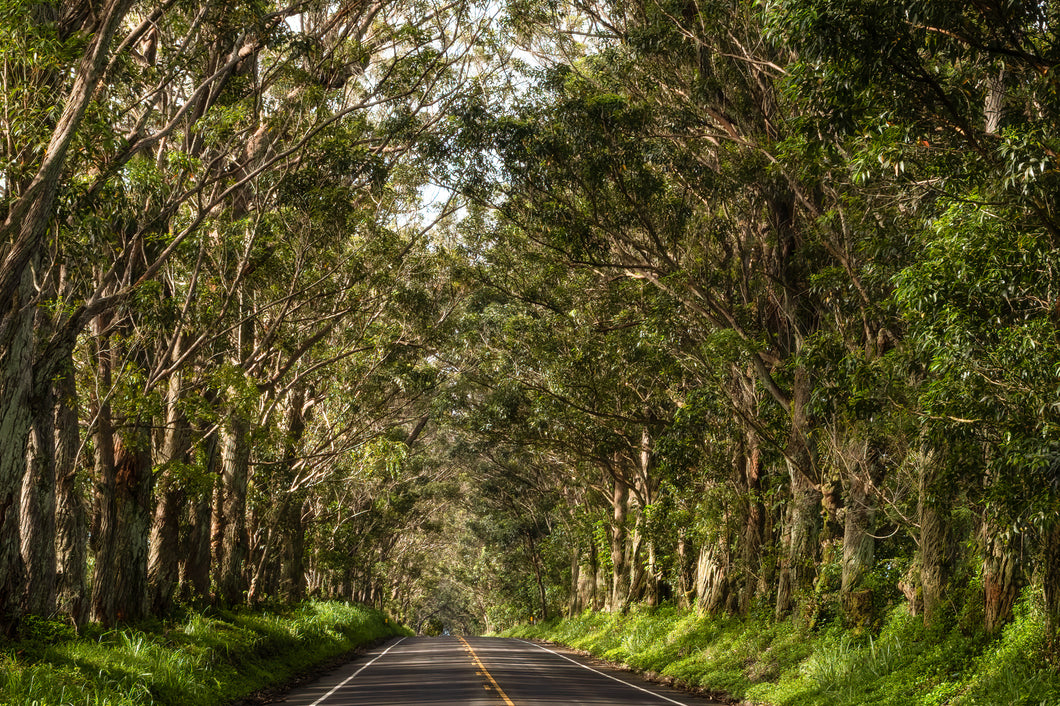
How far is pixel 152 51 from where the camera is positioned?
1738cm

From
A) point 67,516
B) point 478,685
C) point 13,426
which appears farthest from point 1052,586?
point 67,516

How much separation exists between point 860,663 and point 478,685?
665 centimetres

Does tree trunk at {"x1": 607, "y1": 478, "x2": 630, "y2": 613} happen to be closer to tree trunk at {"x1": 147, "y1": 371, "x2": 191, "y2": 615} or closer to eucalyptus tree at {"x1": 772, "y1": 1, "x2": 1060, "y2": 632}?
tree trunk at {"x1": 147, "y1": 371, "x2": 191, "y2": 615}

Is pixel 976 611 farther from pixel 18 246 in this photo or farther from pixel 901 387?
pixel 18 246

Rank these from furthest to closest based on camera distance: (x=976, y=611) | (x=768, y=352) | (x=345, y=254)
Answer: (x=345, y=254)
(x=768, y=352)
(x=976, y=611)

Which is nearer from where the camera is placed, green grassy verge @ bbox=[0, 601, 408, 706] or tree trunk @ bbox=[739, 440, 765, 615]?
green grassy verge @ bbox=[0, 601, 408, 706]

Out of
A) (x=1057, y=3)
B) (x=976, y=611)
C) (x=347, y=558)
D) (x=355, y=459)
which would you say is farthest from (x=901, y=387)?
(x=347, y=558)

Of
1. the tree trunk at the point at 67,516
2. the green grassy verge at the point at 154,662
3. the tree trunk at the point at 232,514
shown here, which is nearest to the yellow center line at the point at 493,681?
the green grassy verge at the point at 154,662

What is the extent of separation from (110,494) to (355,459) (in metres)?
11.2

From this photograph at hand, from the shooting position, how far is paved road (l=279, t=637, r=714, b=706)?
49.8 ft

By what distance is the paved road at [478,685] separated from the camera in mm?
15180

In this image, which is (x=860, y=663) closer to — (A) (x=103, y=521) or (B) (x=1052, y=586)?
(B) (x=1052, y=586)

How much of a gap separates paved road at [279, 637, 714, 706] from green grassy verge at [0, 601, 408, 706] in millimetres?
1185

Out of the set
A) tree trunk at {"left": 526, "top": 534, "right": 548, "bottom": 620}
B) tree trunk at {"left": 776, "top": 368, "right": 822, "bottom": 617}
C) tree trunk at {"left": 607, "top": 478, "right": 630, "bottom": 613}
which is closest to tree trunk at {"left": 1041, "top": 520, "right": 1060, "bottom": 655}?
tree trunk at {"left": 776, "top": 368, "right": 822, "bottom": 617}
